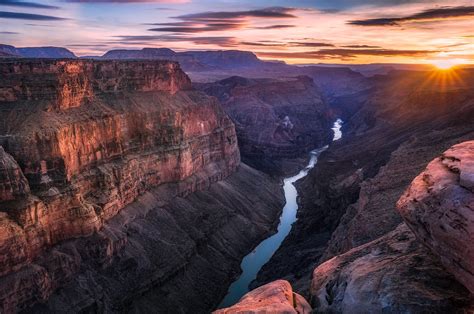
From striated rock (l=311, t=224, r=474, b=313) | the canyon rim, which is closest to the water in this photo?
the canyon rim

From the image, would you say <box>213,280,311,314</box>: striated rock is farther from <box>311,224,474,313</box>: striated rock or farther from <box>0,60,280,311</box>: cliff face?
<box>0,60,280,311</box>: cliff face

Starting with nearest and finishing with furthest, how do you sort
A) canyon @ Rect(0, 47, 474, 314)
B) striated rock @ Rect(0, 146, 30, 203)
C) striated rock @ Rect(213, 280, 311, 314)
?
canyon @ Rect(0, 47, 474, 314) → striated rock @ Rect(213, 280, 311, 314) → striated rock @ Rect(0, 146, 30, 203)

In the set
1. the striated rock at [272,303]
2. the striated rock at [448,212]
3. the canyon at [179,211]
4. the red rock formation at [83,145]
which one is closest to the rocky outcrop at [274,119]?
the canyon at [179,211]

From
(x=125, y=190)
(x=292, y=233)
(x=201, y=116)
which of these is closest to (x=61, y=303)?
(x=125, y=190)

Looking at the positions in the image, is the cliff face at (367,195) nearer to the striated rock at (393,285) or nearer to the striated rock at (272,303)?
the striated rock at (393,285)

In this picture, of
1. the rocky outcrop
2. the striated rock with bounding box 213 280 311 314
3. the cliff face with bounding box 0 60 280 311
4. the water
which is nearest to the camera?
the striated rock with bounding box 213 280 311 314

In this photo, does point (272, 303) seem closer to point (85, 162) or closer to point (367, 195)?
point (367, 195)

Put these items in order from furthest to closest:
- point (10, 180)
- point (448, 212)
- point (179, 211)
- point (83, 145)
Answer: point (179, 211)
point (83, 145)
point (10, 180)
point (448, 212)

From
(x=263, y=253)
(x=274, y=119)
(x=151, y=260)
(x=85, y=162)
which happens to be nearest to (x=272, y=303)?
(x=151, y=260)
